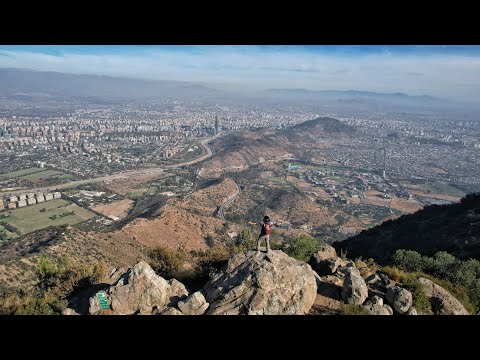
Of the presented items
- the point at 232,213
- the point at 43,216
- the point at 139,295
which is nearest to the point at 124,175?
the point at 43,216

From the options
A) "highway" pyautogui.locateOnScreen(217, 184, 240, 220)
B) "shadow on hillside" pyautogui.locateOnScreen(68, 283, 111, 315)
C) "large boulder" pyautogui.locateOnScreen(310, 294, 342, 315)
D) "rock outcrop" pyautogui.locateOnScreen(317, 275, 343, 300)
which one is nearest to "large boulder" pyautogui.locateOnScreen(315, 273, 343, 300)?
"rock outcrop" pyautogui.locateOnScreen(317, 275, 343, 300)

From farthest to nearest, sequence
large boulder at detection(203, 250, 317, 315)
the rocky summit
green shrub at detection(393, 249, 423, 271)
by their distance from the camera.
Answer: green shrub at detection(393, 249, 423, 271), the rocky summit, large boulder at detection(203, 250, 317, 315)

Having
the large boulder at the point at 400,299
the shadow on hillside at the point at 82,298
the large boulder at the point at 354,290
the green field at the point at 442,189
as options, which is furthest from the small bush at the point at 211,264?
the green field at the point at 442,189

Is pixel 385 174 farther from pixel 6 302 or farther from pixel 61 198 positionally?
pixel 6 302

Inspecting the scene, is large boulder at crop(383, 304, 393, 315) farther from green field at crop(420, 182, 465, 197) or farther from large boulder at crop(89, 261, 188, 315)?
green field at crop(420, 182, 465, 197)

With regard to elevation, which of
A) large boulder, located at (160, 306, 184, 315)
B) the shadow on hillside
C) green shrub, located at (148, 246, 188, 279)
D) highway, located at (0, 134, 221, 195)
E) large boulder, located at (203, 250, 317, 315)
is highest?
large boulder, located at (203, 250, 317, 315)

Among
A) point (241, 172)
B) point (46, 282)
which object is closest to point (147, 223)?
point (46, 282)
